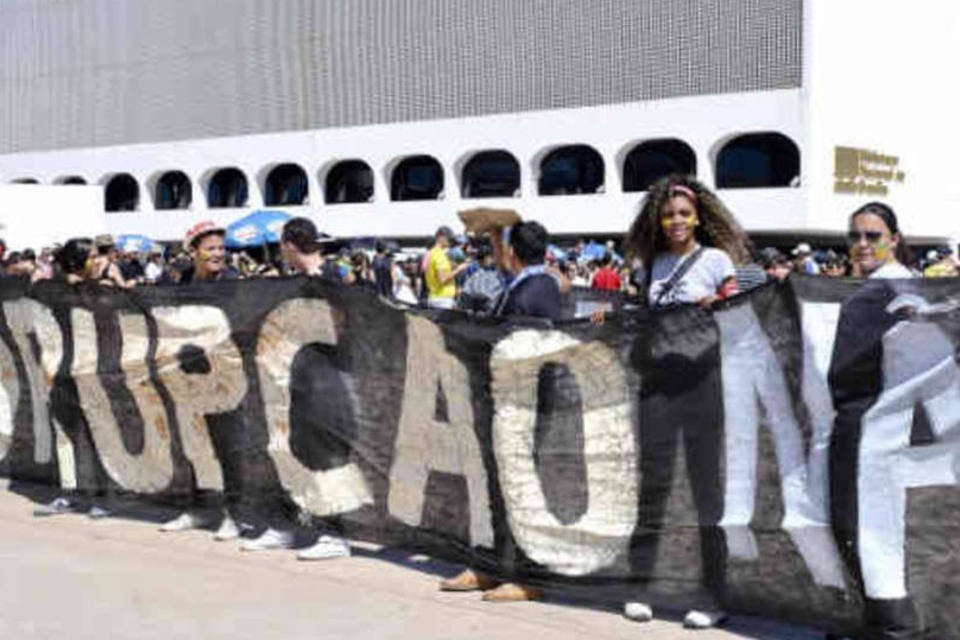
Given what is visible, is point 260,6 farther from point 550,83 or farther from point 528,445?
point 528,445

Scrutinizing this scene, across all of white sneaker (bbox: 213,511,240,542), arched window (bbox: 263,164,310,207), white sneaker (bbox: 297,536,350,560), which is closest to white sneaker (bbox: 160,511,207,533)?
white sneaker (bbox: 213,511,240,542)

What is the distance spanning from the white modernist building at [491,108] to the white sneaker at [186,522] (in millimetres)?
40372

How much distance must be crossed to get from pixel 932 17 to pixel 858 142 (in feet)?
29.9

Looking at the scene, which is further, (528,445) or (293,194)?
(293,194)

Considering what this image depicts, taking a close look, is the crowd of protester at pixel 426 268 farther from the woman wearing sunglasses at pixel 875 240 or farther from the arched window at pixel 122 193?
the arched window at pixel 122 193

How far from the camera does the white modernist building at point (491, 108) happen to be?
4809 centimetres

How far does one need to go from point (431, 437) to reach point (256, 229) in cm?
2032

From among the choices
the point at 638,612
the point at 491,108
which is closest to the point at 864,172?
the point at 491,108

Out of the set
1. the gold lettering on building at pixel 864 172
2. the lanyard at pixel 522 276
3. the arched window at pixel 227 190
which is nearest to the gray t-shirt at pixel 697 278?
the lanyard at pixel 522 276

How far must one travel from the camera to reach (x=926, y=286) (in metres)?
5.43

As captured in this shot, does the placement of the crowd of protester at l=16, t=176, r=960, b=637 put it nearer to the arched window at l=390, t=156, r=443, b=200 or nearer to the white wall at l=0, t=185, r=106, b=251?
the white wall at l=0, t=185, r=106, b=251

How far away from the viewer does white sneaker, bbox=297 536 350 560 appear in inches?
300

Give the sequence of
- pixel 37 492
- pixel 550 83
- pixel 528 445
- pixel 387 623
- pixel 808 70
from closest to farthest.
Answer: pixel 387 623 < pixel 528 445 < pixel 37 492 < pixel 808 70 < pixel 550 83

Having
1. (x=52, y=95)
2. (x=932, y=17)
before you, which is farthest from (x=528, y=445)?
Result: (x=52, y=95)
